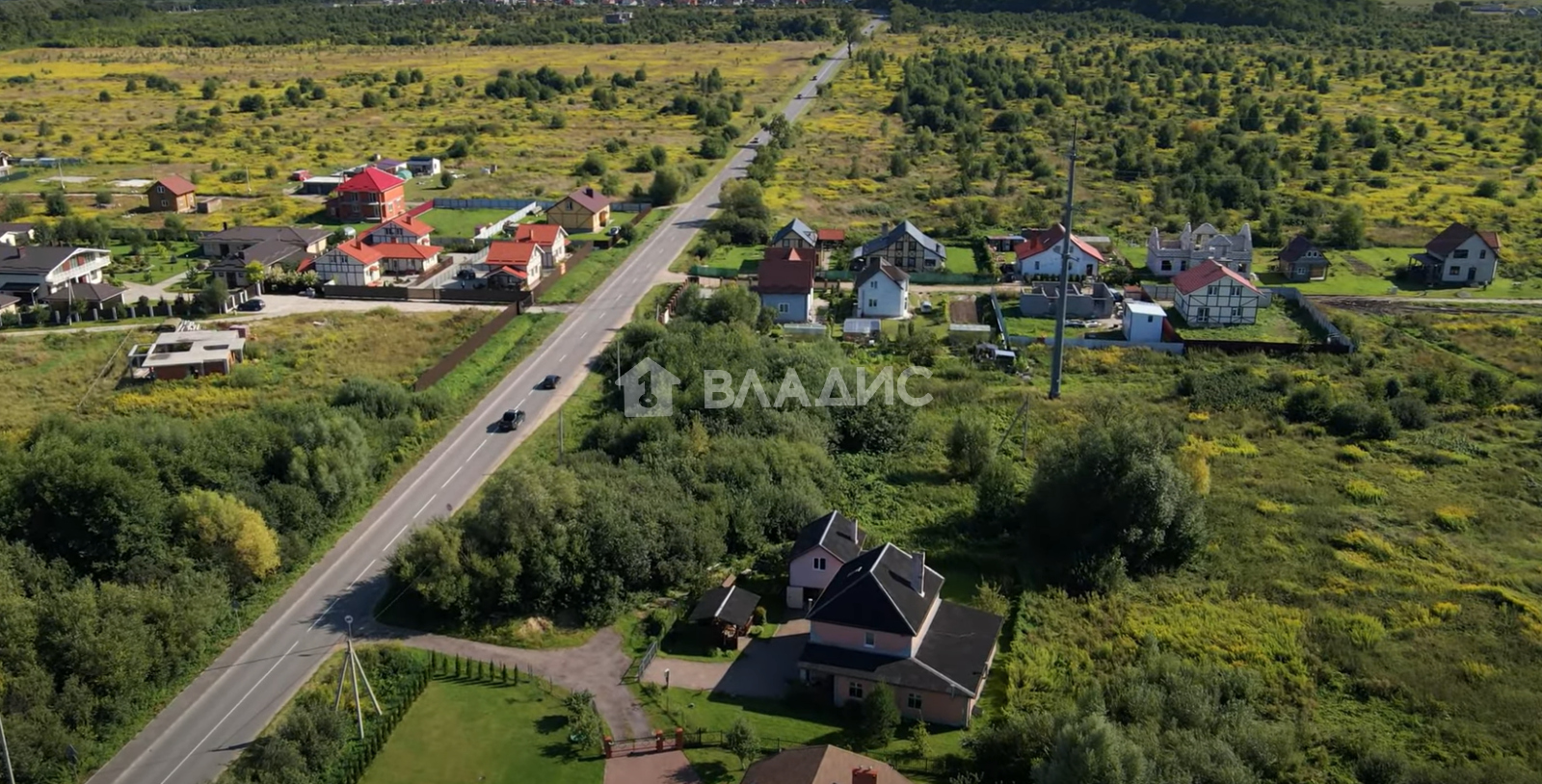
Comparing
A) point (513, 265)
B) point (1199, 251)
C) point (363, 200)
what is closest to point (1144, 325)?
point (1199, 251)

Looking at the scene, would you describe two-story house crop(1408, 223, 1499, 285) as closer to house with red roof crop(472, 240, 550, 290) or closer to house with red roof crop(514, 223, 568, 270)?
house with red roof crop(514, 223, 568, 270)

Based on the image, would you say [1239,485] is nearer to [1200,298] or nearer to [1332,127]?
[1200,298]

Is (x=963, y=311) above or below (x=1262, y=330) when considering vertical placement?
above

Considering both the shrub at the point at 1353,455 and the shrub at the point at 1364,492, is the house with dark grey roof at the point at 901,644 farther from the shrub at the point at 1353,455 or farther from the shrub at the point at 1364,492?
the shrub at the point at 1353,455

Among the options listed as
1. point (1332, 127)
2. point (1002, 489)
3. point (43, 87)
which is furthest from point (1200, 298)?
point (43, 87)

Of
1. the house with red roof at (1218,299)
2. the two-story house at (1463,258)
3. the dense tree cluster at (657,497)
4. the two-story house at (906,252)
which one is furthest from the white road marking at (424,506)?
the two-story house at (1463,258)

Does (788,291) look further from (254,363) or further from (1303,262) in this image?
(1303,262)
